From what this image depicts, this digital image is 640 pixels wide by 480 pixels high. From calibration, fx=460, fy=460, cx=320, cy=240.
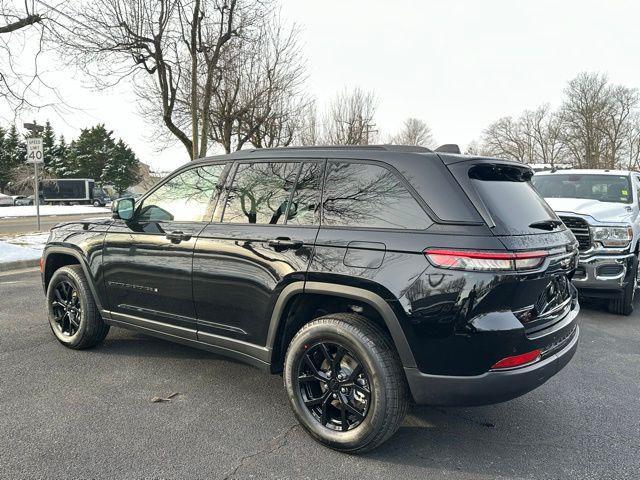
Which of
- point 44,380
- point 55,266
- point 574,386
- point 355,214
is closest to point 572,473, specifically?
point 574,386

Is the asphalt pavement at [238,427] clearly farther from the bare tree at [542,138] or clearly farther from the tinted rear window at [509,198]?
the bare tree at [542,138]

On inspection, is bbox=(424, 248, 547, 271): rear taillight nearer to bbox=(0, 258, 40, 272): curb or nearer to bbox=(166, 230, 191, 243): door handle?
bbox=(166, 230, 191, 243): door handle

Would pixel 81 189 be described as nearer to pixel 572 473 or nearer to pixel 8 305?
pixel 8 305

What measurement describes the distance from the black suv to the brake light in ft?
0.04

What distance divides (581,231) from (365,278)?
422cm

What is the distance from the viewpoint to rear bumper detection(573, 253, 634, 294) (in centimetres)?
535

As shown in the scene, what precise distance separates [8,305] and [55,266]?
193cm

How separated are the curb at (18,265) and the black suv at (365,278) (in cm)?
658

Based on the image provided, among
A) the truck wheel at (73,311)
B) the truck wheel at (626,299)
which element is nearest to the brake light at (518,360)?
the truck wheel at (73,311)

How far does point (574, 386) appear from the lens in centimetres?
361

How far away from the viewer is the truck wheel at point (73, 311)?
402 centimetres

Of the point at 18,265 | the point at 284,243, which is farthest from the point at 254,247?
the point at 18,265

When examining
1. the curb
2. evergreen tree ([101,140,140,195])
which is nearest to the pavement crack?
the curb

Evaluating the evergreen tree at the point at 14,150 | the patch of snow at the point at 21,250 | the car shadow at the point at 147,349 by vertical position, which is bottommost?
the car shadow at the point at 147,349
